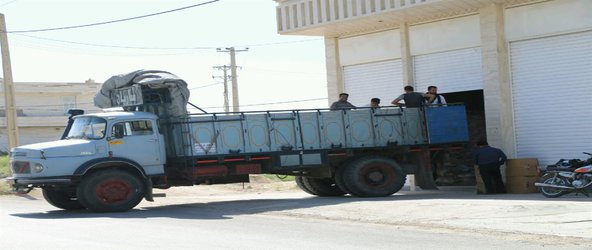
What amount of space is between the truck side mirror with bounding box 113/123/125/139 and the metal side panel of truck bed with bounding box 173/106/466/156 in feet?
4.32

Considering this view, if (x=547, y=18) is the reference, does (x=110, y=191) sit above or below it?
below

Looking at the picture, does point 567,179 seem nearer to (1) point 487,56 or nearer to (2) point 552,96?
(2) point 552,96

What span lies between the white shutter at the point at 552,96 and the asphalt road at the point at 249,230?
5.02 metres

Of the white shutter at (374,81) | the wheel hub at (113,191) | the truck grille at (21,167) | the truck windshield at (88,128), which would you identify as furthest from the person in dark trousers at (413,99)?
the truck grille at (21,167)

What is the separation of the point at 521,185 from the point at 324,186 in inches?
201

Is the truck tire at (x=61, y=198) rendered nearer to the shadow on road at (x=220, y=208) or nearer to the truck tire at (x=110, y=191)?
the shadow on road at (x=220, y=208)

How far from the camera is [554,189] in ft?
64.8

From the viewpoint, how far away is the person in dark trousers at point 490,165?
22.0 metres

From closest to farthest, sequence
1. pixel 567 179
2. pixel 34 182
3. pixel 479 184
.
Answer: pixel 34 182
pixel 567 179
pixel 479 184

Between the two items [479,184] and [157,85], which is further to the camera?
[479,184]

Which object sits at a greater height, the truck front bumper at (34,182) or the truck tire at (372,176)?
the truck front bumper at (34,182)

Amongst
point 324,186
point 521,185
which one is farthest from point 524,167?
point 324,186

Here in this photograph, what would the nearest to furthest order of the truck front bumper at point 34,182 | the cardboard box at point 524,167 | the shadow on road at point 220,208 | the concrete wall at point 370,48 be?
the shadow on road at point 220,208
the truck front bumper at point 34,182
the cardboard box at point 524,167
the concrete wall at point 370,48

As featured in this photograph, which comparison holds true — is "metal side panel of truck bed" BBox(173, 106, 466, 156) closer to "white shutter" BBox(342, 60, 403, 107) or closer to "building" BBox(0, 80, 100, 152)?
"white shutter" BBox(342, 60, 403, 107)
